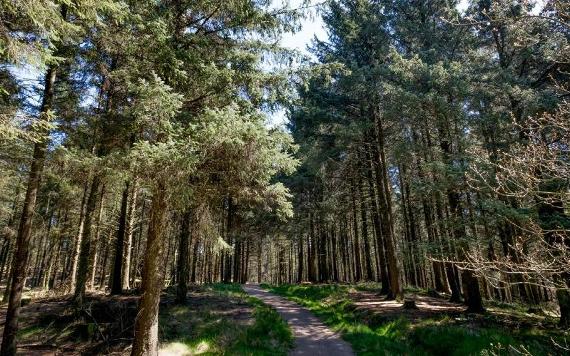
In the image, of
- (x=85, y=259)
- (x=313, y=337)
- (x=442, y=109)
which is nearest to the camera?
(x=313, y=337)

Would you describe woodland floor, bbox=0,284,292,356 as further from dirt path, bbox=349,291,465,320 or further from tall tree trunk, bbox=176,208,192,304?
dirt path, bbox=349,291,465,320

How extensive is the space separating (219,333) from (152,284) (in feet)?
9.93

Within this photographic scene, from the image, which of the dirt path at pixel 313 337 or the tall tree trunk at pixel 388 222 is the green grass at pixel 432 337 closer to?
the dirt path at pixel 313 337

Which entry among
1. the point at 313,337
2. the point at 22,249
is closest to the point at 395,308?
the point at 313,337

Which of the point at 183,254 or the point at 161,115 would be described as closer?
the point at 161,115

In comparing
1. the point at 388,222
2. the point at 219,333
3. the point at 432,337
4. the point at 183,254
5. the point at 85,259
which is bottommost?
the point at 432,337

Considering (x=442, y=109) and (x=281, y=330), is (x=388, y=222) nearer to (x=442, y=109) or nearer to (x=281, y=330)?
(x=442, y=109)

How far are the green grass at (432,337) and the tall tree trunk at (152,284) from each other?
5.21m

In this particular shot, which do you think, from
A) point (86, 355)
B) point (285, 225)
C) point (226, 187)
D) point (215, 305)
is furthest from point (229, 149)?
point (285, 225)

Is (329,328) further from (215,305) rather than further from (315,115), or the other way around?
(315,115)

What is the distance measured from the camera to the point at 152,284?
26.1ft

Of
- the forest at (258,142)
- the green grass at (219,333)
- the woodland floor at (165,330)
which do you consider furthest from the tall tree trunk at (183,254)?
the green grass at (219,333)

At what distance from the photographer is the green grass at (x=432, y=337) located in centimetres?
817

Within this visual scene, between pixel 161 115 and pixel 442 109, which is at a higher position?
pixel 442 109
